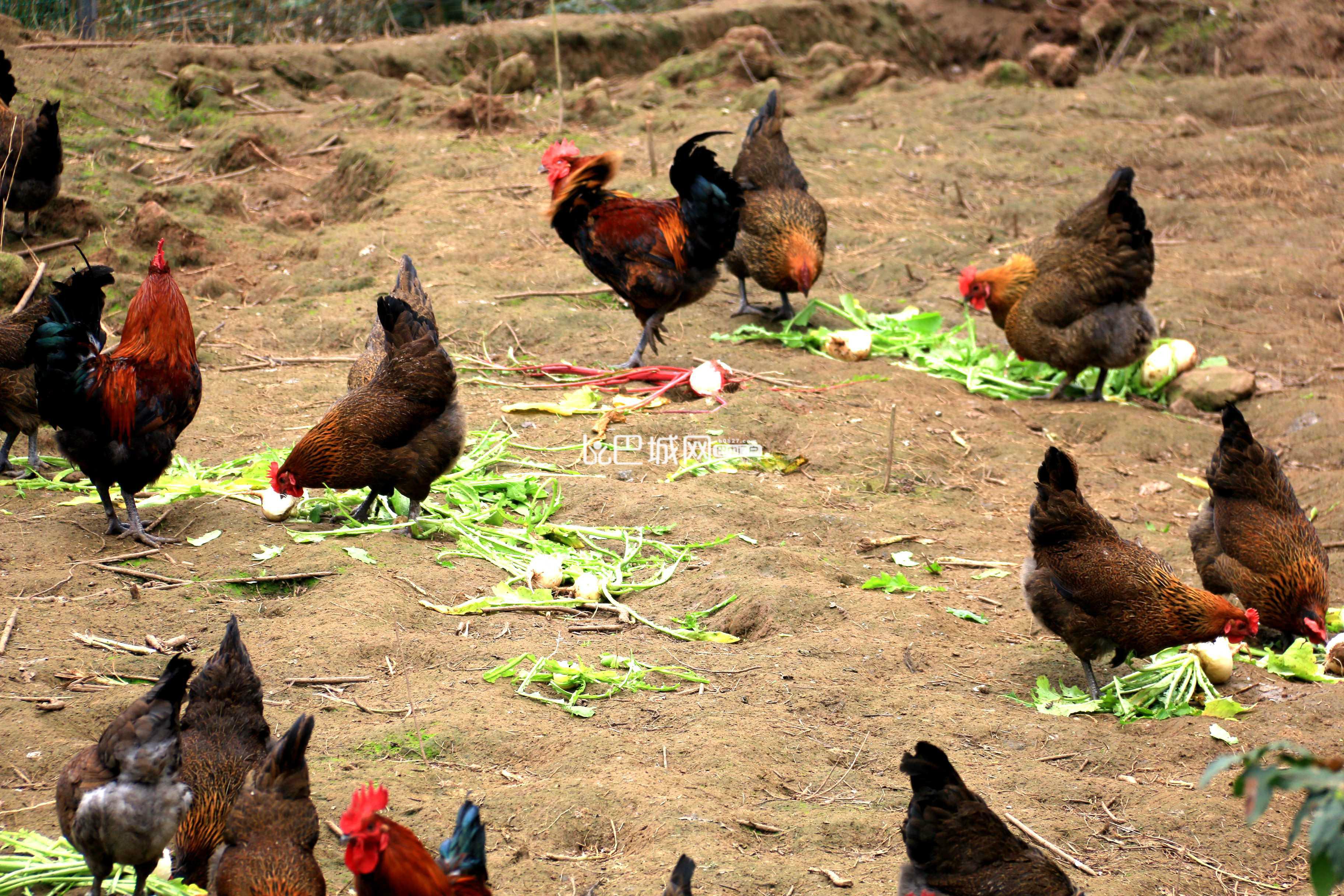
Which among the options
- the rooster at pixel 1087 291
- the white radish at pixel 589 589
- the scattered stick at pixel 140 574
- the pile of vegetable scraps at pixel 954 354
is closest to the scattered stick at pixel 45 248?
the scattered stick at pixel 140 574

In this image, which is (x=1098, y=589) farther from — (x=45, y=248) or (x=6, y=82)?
(x=6, y=82)

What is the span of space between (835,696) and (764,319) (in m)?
5.37

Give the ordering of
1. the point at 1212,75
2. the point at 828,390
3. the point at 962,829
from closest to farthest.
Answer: the point at 962,829 < the point at 828,390 < the point at 1212,75

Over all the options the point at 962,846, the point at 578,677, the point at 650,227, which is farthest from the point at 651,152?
the point at 962,846

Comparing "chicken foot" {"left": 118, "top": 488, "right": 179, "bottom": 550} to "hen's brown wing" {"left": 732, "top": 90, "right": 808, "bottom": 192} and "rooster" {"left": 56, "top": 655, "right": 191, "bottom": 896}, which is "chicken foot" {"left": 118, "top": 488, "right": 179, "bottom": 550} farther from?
"hen's brown wing" {"left": 732, "top": 90, "right": 808, "bottom": 192}

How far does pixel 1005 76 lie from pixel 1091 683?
1264 centimetres

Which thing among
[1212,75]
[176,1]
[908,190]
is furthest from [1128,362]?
[176,1]

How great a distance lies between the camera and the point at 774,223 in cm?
896

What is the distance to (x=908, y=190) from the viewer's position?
12336 mm

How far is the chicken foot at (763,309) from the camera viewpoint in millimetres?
9461

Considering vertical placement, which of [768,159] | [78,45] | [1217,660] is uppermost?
[78,45]

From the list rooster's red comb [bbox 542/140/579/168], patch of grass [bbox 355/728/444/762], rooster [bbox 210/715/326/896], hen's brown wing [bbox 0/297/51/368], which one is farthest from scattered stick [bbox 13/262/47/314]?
rooster [bbox 210/715/326/896]

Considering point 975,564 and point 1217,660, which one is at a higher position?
point 1217,660

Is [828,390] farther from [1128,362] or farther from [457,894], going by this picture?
[457,894]
